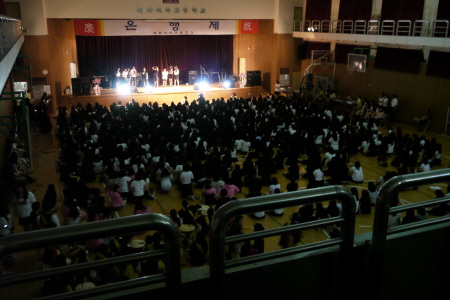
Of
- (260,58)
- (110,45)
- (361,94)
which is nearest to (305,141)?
(361,94)

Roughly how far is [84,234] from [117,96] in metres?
21.3

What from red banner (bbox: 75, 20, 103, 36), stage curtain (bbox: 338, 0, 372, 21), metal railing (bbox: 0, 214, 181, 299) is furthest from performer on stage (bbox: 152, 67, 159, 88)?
metal railing (bbox: 0, 214, 181, 299)

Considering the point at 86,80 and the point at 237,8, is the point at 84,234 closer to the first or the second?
the point at 86,80

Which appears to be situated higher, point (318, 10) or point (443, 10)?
point (318, 10)

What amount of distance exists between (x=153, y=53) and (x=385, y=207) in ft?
85.4

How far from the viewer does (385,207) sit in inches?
75.2

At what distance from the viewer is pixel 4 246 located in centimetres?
132

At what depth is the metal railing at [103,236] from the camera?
4.43ft

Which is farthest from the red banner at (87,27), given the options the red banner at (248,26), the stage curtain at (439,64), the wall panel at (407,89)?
the stage curtain at (439,64)

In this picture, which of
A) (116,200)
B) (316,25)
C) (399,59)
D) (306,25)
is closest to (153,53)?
(306,25)

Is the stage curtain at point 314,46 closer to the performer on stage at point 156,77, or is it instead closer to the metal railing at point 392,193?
the performer on stage at point 156,77

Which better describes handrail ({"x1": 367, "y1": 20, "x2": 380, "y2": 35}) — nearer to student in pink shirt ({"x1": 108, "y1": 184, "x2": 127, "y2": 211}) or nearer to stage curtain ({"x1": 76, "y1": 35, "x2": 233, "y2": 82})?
stage curtain ({"x1": 76, "y1": 35, "x2": 233, "y2": 82})

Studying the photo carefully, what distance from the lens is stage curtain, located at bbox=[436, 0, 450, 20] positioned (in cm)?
1572

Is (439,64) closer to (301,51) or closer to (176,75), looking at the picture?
(301,51)
